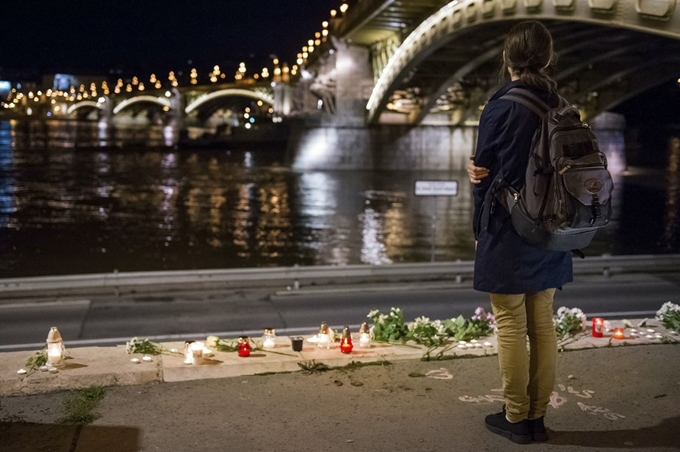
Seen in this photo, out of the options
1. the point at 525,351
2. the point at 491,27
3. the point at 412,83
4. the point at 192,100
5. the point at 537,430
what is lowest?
the point at 537,430

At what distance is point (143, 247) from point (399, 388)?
14134 millimetres

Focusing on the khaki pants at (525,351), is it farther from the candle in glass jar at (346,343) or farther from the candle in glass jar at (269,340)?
the candle in glass jar at (269,340)

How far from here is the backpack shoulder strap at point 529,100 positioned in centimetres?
336

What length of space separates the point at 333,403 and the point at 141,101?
4274 inches

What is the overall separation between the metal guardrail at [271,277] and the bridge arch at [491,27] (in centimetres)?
488

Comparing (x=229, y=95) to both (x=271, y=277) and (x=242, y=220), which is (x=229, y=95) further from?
(x=271, y=277)

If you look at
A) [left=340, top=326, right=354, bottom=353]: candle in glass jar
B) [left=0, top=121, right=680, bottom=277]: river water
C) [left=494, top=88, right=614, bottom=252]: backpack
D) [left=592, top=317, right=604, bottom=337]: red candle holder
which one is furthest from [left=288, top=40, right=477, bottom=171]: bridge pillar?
[left=494, top=88, right=614, bottom=252]: backpack

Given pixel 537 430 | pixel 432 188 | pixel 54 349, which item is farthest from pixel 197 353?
pixel 432 188

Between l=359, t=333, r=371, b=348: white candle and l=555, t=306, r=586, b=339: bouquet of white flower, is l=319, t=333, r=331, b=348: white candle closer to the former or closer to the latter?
l=359, t=333, r=371, b=348: white candle

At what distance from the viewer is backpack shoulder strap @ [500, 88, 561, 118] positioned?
3.36 m

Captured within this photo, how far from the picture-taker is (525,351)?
11.7ft

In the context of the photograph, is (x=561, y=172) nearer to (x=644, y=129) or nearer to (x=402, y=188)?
(x=402, y=188)

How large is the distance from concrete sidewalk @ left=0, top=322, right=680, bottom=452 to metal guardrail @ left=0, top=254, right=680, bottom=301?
4640 millimetres

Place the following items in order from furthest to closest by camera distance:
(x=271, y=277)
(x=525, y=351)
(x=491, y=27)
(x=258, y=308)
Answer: (x=491, y=27) < (x=271, y=277) < (x=258, y=308) < (x=525, y=351)
